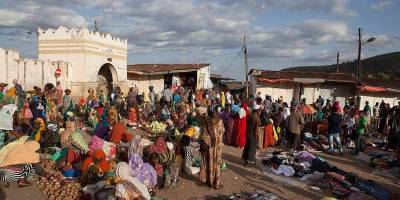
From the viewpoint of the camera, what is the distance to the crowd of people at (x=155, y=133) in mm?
8438

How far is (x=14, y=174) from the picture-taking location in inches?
325

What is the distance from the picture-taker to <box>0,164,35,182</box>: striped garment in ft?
26.8

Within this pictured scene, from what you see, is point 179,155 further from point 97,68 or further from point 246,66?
point 246,66

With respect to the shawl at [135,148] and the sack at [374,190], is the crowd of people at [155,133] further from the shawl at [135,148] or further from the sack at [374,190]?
the sack at [374,190]

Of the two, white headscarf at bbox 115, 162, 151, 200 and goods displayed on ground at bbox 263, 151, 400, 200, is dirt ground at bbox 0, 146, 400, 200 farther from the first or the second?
white headscarf at bbox 115, 162, 151, 200

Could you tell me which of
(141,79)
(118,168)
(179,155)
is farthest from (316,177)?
(141,79)

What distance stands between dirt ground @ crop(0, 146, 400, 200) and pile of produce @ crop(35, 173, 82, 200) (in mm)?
164

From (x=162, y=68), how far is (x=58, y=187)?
17.3 m

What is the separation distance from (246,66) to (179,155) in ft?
57.1

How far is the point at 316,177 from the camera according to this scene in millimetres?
9305

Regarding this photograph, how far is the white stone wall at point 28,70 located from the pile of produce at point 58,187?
1052 centimetres

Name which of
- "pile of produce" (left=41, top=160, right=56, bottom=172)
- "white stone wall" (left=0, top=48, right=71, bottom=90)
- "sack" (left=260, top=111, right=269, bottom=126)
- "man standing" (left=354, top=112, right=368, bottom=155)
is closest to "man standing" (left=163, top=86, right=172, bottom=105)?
"sack" (left=260, top=111, right=269, bottom=126)

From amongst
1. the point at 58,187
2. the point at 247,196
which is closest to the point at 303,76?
the point at 247,196

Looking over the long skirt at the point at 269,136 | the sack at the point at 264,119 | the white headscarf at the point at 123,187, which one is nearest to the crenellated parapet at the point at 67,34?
the sack at the point at 264,119
